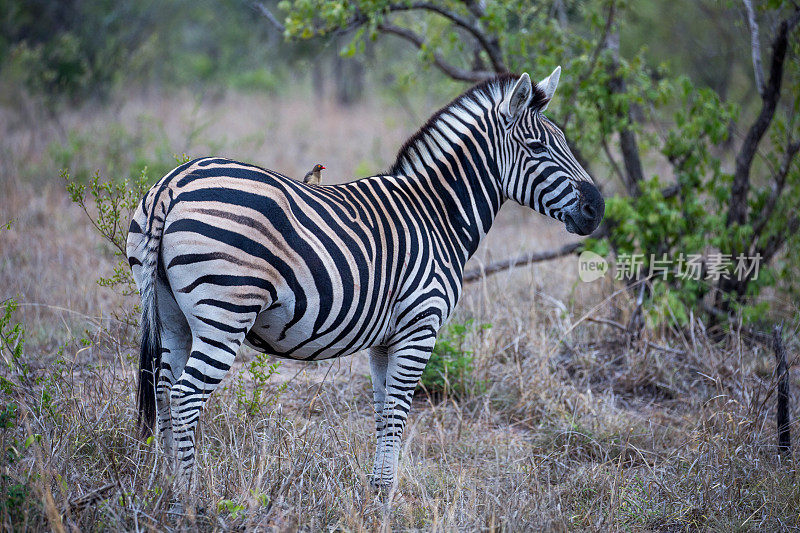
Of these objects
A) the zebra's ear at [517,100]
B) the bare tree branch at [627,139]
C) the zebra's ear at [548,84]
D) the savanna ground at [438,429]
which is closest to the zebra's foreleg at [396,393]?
the savanna ground at [438,429]

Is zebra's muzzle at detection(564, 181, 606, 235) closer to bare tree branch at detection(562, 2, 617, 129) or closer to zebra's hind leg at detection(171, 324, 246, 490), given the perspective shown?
zebra's hind leg at detection(171, 324, 246, 490)

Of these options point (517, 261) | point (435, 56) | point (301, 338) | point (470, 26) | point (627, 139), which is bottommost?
point (301, 338)

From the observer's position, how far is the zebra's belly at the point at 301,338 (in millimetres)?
3455

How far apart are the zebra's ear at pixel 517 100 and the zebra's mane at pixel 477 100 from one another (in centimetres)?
10

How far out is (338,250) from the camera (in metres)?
3.52

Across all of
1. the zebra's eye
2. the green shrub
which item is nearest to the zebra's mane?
the zebra's eye

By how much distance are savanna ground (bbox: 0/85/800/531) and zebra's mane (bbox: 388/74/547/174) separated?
1.65 metres

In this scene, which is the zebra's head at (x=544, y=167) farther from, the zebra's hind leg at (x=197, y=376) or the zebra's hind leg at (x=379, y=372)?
the zebra's hind leg at (x=197, y=376)

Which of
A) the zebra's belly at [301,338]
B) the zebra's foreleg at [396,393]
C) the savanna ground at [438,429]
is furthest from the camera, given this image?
the zebra's foreleg at [396,393]

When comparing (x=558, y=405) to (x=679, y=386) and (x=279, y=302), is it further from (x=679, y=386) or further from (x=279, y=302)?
(x=279, y=302)

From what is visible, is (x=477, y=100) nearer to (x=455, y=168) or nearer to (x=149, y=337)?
(x=455, y=168)

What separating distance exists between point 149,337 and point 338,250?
104 centimetres

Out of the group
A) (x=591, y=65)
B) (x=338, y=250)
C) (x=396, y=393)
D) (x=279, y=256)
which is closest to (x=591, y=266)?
(x=591, y=65)

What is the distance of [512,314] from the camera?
6.55 meters
